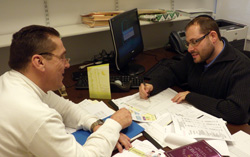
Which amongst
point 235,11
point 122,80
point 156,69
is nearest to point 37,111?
point 122,80

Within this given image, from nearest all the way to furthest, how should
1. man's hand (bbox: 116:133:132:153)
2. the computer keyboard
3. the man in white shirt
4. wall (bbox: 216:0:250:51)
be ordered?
the man in white shirt, man's hand (bbox: 116:133:132:153), the computer keyboard, wall (bbox: 216:0:250:51)

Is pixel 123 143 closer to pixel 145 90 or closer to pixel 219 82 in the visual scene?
pixel 145 90

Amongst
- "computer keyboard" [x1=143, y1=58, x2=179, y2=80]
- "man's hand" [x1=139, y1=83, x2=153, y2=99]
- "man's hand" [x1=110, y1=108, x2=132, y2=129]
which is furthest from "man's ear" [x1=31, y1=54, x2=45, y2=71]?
"computer keyboard" [x1=143, y1=58, x2=179, y2=80]

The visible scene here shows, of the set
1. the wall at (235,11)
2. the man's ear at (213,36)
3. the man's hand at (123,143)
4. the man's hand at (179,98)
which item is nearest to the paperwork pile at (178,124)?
the man's hand at (179,98)

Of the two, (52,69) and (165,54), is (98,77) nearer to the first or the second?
(52,69)

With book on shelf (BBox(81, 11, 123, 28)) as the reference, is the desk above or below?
below

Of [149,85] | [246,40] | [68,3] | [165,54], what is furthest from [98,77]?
[246,40]

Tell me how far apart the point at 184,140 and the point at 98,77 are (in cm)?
69

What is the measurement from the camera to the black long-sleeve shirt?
48.3 inches

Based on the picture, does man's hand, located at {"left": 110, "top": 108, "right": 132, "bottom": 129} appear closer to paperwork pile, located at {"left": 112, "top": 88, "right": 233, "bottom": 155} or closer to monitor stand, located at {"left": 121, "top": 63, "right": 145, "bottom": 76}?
paperwork pile, located at {"left": 112, "top": 88, "right": 233, "bottom": 155}

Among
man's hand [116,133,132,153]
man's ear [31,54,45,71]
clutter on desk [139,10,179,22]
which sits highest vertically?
clutter on desk [139,10,179,22]

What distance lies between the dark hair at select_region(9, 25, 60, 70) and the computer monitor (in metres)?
0.70

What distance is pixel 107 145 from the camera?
3.18 feet

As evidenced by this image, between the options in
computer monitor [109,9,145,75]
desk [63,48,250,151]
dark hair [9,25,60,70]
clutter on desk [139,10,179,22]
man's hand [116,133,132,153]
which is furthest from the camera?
clutter on desk [139,10,179,22]
